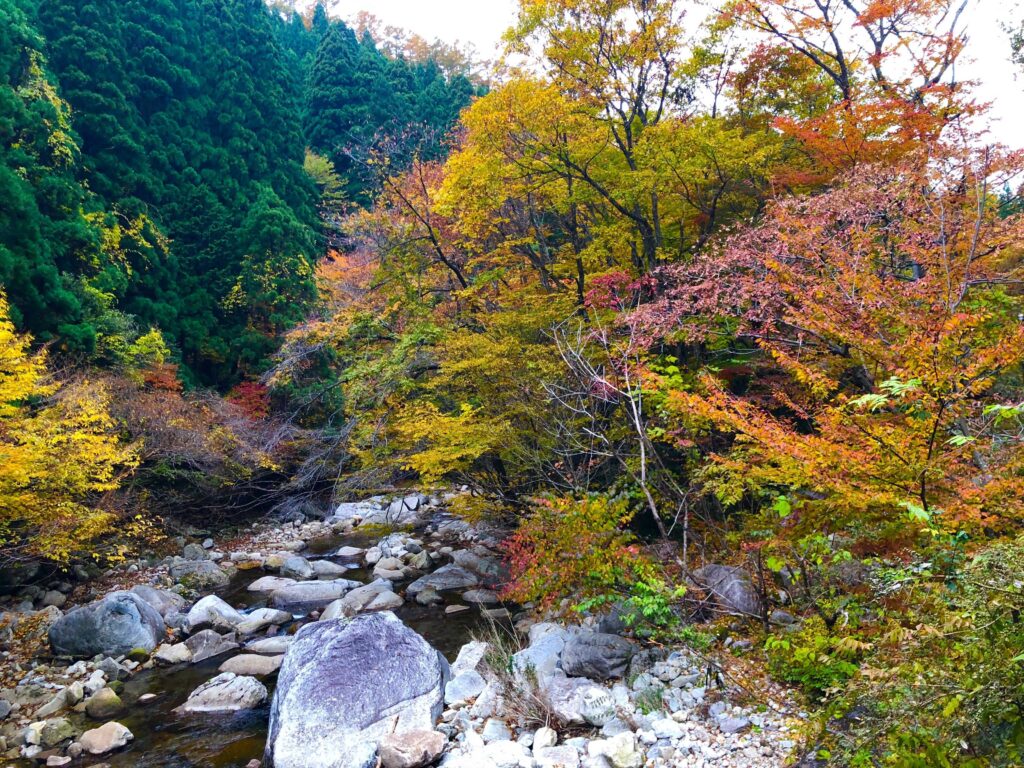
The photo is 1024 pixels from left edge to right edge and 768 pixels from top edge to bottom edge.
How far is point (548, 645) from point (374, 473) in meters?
4.26

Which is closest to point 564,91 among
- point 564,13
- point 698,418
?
point 564,13

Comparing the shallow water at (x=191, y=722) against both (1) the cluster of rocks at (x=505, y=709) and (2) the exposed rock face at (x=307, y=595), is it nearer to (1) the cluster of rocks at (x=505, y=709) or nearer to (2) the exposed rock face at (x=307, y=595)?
(1) the cluster of rocks at (x=505, y=709)

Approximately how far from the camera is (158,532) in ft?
39.8

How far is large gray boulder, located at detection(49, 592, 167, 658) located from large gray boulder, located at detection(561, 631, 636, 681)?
6.03m

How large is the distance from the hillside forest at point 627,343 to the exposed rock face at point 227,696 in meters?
2.92

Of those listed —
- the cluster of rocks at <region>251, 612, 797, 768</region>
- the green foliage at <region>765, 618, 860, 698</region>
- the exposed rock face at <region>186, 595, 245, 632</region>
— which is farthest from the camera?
the exposed rock face at <region>186, 595, 245, 632</region>

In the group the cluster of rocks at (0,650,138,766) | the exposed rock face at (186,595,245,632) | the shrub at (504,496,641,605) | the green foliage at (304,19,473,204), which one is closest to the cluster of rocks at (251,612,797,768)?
the shrub at (504,496,641,605)

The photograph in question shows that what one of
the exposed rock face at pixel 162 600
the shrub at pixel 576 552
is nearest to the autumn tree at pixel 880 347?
the shrub at pixel 576 552

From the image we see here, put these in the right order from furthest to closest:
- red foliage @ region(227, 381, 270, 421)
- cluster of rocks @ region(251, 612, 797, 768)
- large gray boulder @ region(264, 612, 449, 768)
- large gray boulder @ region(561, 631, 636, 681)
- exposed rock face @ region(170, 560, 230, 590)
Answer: red foliage @ region(227, 381, 270, 421) < exposed rock face @ region(170, 560, 230, 590) < large gray boulder @ region(561, 631, 636, 681) < large gray boulder @ region(264, 612, 449, 768) < cluster of rocks @ region(251, 612, 797, 768)

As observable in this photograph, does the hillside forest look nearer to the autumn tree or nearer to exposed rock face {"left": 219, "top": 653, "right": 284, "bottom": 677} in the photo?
the autumn tree

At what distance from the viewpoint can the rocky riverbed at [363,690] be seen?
4.73 meters

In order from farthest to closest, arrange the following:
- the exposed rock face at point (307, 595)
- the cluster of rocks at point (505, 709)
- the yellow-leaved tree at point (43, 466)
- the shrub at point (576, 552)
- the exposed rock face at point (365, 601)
Answer: the exposed rock face at point (307, 595), the exposed rock face at point (365, 601), the yellow-leaved tree at point (43, 466), the shrub at point (576, 552), the cluster of rocks at point (505, 709)

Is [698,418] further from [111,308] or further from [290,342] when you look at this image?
[111,308]

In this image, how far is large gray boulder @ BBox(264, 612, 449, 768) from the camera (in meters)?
5.29
